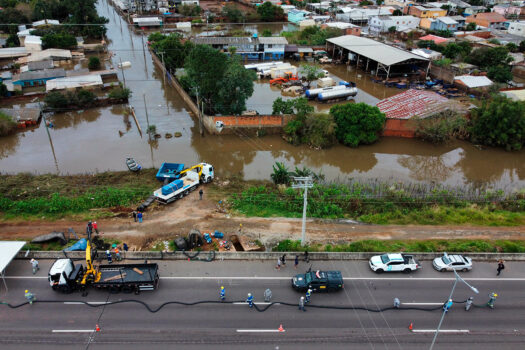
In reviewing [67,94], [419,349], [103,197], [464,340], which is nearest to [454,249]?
[464,340]

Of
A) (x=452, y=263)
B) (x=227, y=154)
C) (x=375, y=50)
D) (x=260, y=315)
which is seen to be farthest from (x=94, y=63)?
(x=452, y=263)

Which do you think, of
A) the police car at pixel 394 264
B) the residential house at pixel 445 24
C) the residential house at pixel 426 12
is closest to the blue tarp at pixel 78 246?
the police car at pixel 394 264

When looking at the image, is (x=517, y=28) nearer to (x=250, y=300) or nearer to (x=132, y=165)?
(x=132, y=165)

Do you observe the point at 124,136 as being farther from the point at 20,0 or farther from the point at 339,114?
the point at 20,0

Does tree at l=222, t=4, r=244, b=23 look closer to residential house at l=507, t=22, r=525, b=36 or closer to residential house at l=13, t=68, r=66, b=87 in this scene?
residential house at l=13, t=68, r=66, b=87

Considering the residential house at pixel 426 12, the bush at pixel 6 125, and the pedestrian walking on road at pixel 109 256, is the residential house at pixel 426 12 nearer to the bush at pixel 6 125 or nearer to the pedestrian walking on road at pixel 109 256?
the bush at pixel 6 125
